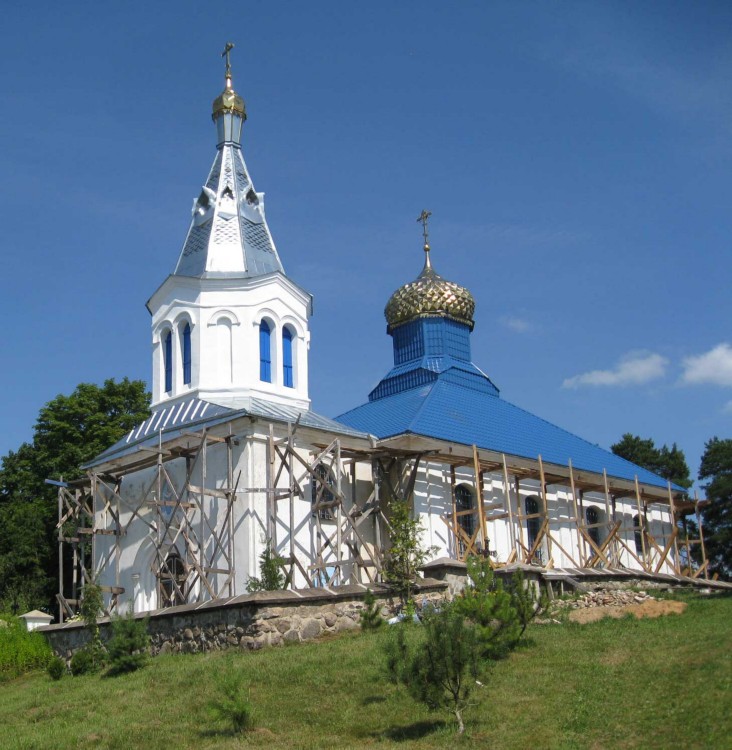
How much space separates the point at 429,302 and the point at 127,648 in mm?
16416

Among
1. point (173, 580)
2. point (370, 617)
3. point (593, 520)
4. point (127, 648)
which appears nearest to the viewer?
point (127, 648)

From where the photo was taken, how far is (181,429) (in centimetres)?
2067

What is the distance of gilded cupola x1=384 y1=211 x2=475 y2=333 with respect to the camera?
29281 millimetres

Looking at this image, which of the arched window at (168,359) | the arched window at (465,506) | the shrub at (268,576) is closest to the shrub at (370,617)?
the shrub at (268,576)

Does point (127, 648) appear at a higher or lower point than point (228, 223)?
lower

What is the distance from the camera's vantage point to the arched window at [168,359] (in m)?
23.1

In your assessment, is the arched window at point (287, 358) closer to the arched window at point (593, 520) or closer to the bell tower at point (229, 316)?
the bell tower at point (229, 316)

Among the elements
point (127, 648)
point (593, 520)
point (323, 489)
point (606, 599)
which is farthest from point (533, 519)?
point (127, 648)

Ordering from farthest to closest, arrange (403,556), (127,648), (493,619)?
(403,556)
(127,648)
(493,619)

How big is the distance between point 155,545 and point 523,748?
472 inches

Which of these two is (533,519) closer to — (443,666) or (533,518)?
(533,518)

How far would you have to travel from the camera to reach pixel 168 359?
76.9 feet

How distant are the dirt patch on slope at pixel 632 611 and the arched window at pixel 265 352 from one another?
8.81 metres

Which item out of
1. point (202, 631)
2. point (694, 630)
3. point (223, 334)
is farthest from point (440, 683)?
point (223, 334)
